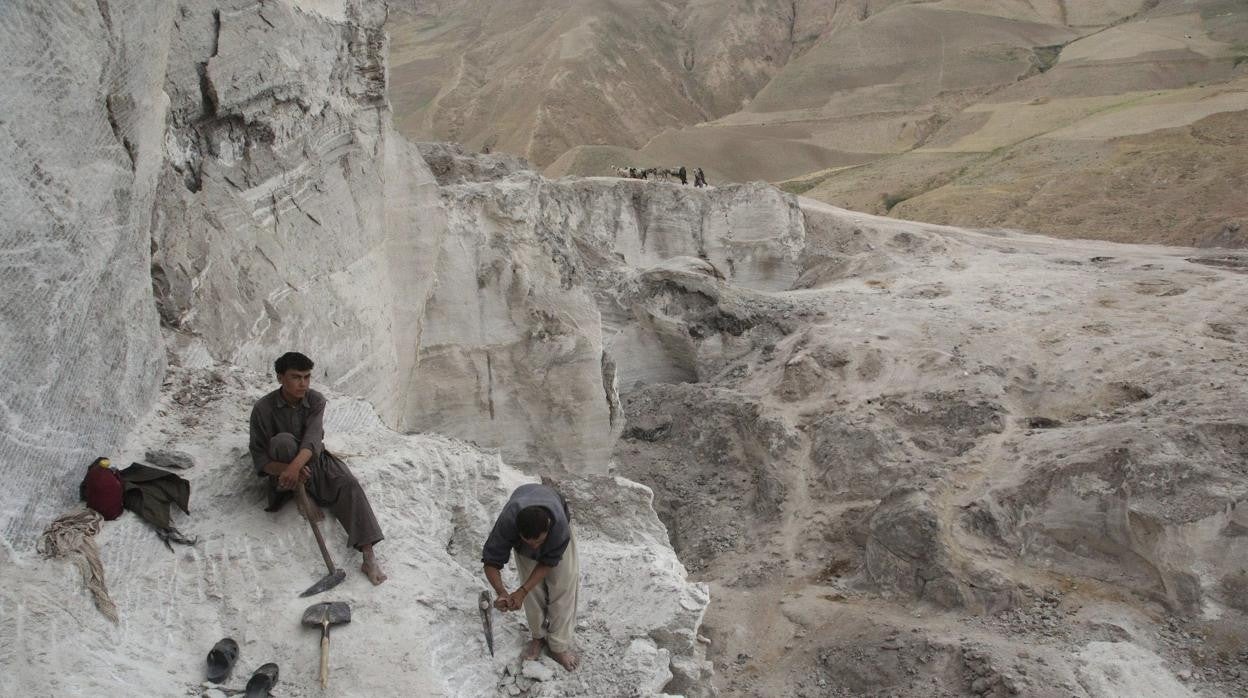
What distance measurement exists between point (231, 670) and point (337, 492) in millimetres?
942

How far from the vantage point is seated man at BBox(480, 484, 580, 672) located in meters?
3.90

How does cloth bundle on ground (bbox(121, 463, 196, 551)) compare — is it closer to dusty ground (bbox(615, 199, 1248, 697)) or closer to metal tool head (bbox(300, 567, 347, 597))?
metal tool head (bbox(300, 567, 347, 597))

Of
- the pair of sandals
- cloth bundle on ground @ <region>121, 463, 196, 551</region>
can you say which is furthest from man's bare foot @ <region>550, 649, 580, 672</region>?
cloth bundle on ground @ <region>121, 463, 196, 551</region>

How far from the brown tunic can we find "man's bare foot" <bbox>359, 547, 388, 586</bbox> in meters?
0.05

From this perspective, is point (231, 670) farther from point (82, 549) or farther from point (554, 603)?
point (554, 603)

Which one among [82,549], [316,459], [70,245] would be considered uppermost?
[70,245]

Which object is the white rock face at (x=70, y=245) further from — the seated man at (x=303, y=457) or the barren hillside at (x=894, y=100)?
the barren hillside at (x=894, y=100)

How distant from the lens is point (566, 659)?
407 cm

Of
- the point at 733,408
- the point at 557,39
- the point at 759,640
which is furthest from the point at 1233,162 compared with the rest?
the point at 557,39

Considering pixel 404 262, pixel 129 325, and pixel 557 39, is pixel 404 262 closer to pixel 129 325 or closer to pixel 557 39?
pixel 129 325

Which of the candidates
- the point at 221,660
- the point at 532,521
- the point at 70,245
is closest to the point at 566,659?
the point at 532,521

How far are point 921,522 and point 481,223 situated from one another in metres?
5.82

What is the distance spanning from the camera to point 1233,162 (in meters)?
22.1

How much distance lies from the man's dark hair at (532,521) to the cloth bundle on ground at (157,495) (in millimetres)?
1527
